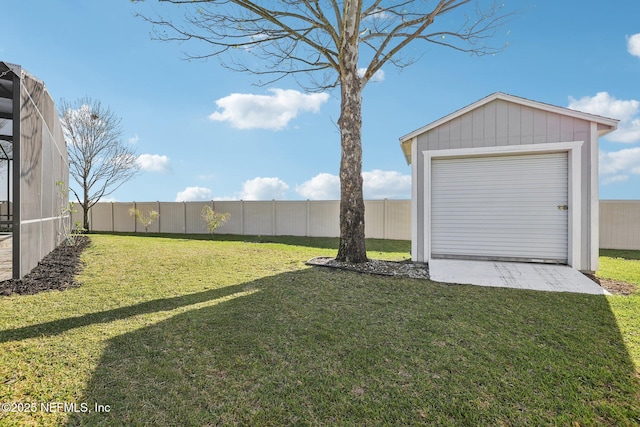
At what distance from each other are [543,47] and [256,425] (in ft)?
28.5

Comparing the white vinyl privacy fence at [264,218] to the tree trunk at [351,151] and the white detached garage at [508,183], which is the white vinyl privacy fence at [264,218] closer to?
the white detached garage at [508,183]

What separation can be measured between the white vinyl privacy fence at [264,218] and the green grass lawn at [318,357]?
27.5 ft

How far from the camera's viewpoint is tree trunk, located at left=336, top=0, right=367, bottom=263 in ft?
20.9

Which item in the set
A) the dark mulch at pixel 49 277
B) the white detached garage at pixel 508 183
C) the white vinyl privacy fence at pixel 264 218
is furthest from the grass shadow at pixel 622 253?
the dark mulch at pixel 49 277

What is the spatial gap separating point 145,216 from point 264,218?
753 cm

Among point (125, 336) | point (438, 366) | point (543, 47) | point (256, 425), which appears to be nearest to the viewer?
point (256, 425)

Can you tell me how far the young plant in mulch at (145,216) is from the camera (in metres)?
16.6

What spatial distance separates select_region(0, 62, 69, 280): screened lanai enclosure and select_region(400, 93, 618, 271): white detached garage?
667 cm

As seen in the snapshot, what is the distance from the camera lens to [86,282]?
474 cm

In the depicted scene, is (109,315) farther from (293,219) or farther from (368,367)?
(293,219)

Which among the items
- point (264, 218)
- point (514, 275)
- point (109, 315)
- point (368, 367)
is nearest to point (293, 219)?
point (264, 218)

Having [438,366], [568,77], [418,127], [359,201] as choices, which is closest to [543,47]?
[568,77]

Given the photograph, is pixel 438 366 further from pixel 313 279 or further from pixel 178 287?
pixel 178 287

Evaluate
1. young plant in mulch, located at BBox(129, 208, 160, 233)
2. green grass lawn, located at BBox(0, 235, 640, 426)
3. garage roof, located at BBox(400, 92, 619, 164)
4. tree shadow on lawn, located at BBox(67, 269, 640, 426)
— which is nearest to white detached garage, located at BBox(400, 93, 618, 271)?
garage roof, located at BBox(400, 92, 619, 164)
